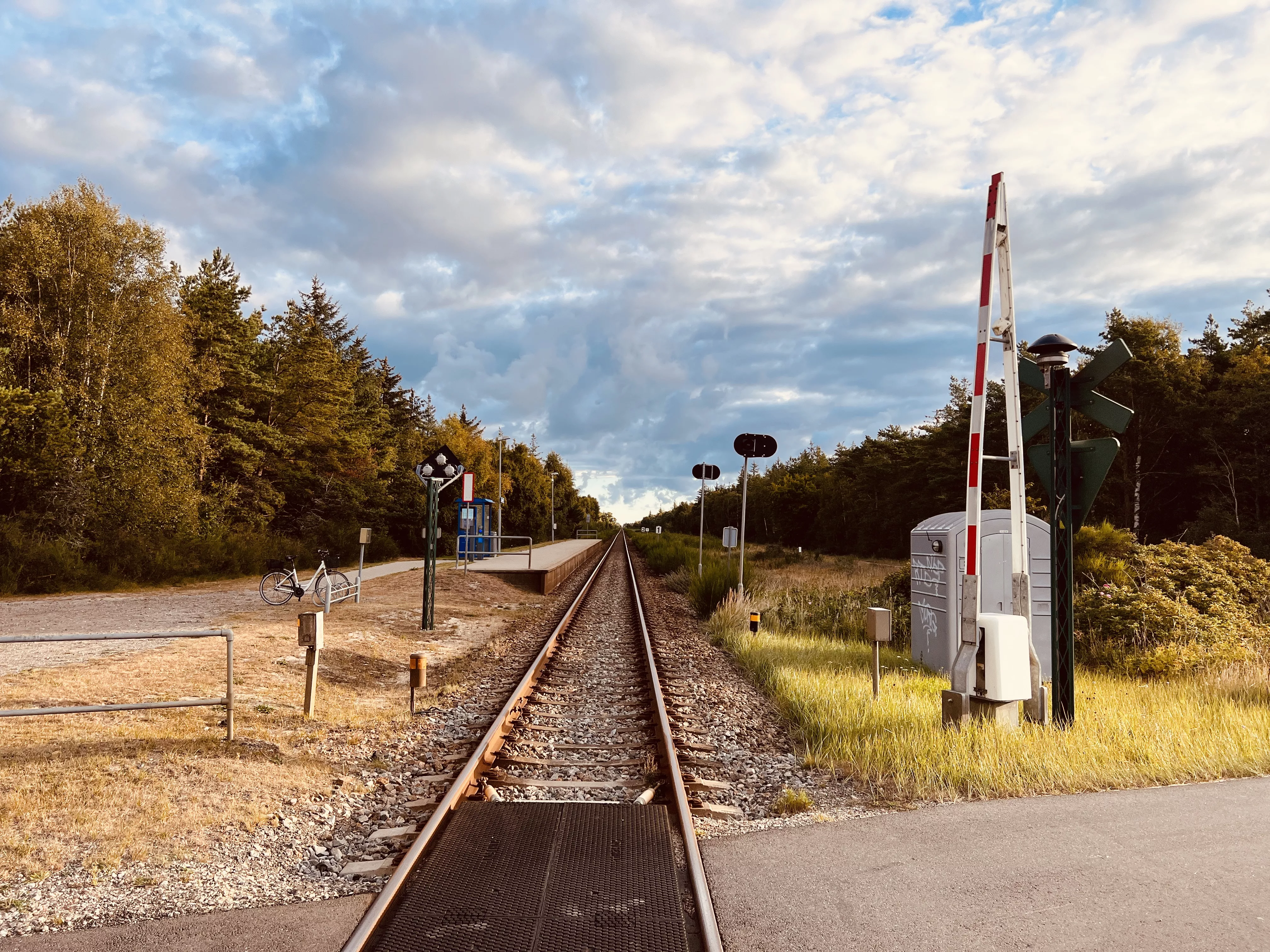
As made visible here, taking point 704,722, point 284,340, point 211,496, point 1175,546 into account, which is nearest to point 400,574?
point 211,496

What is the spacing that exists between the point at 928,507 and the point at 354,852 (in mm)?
42885

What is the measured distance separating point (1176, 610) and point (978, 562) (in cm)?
625

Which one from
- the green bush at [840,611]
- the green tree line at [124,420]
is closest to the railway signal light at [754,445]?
the green bush at [840,611]

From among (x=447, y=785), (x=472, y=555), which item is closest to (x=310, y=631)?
(x=447, y=785)

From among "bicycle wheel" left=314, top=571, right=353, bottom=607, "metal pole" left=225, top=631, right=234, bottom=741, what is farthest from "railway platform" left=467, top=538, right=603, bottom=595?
"metal pole" left=225, top=631, right=234, bottom=741

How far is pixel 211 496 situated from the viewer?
28.5 m

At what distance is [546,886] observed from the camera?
3.58 metres

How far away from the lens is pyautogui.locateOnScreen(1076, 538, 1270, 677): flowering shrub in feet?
31.1

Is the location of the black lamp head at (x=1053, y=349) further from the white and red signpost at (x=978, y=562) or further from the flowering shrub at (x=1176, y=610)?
the flowering shrub at (x=1176, y=610)

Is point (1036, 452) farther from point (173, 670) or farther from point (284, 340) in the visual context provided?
point (284, 340)

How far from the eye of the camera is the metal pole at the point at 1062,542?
6.37 metres

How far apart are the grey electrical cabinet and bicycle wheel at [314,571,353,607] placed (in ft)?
35.1

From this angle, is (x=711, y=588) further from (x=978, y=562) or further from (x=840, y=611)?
(x=978, y=562)

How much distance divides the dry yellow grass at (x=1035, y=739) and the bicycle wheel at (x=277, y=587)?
1112 cm
